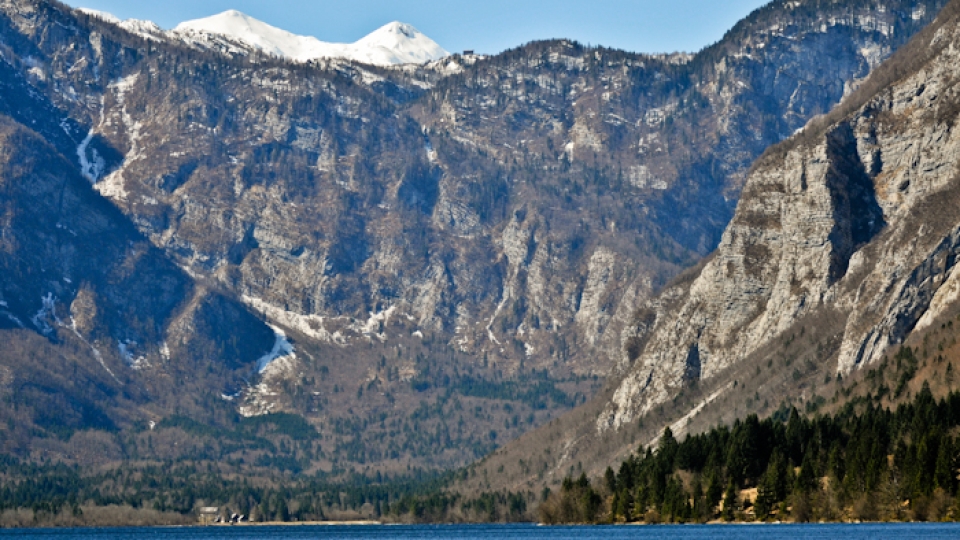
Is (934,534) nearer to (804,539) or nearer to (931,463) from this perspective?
(804,539)

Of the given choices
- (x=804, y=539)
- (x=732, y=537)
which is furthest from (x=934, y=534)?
(x=732, y=537)

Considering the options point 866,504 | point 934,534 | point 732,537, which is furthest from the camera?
point 866,504

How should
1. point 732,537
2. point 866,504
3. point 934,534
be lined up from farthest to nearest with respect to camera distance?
point 866,504 → point 732,537 → point 934,534

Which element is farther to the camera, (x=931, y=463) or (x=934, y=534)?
(x=931, y=463)

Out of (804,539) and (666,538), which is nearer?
(804,539)

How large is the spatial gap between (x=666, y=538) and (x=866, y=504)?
89.8 feet

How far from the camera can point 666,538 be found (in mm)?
192125

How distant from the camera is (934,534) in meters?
165

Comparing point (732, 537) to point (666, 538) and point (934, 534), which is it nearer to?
point (666, 538)

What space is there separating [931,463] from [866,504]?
10232mm

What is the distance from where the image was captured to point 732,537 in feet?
603

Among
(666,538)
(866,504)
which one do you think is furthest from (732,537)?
(866,504)

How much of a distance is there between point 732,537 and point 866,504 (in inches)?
955

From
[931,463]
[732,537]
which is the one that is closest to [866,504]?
[931,463]
